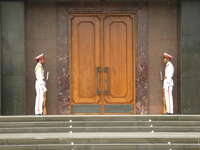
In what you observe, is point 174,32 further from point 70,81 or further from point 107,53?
point 70,81

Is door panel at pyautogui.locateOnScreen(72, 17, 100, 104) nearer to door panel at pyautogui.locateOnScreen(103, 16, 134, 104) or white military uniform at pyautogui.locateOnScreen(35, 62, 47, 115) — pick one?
door panel at pyautogui.locateOnScreen(103, 16, 134, 104)

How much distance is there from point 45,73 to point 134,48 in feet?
10.5

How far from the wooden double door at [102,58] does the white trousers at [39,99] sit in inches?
59.7

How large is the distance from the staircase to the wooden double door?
3569 mm

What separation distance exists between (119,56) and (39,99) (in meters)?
3.27

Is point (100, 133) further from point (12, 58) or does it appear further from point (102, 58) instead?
point (12, 58)

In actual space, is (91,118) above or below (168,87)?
below

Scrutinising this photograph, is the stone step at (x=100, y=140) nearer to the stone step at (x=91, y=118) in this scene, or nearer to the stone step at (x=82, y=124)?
the stone step at (x=82, y=124)

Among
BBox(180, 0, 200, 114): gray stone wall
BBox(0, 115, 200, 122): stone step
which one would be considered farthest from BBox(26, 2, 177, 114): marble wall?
BBox(0, 115, 200, 122): stone step

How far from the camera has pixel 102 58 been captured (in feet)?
74.3

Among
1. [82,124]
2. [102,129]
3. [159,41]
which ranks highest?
[159,41]

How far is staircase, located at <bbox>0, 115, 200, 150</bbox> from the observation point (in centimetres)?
1675

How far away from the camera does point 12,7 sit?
2203 cm

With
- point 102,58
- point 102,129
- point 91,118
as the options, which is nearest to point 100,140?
point 102,129
